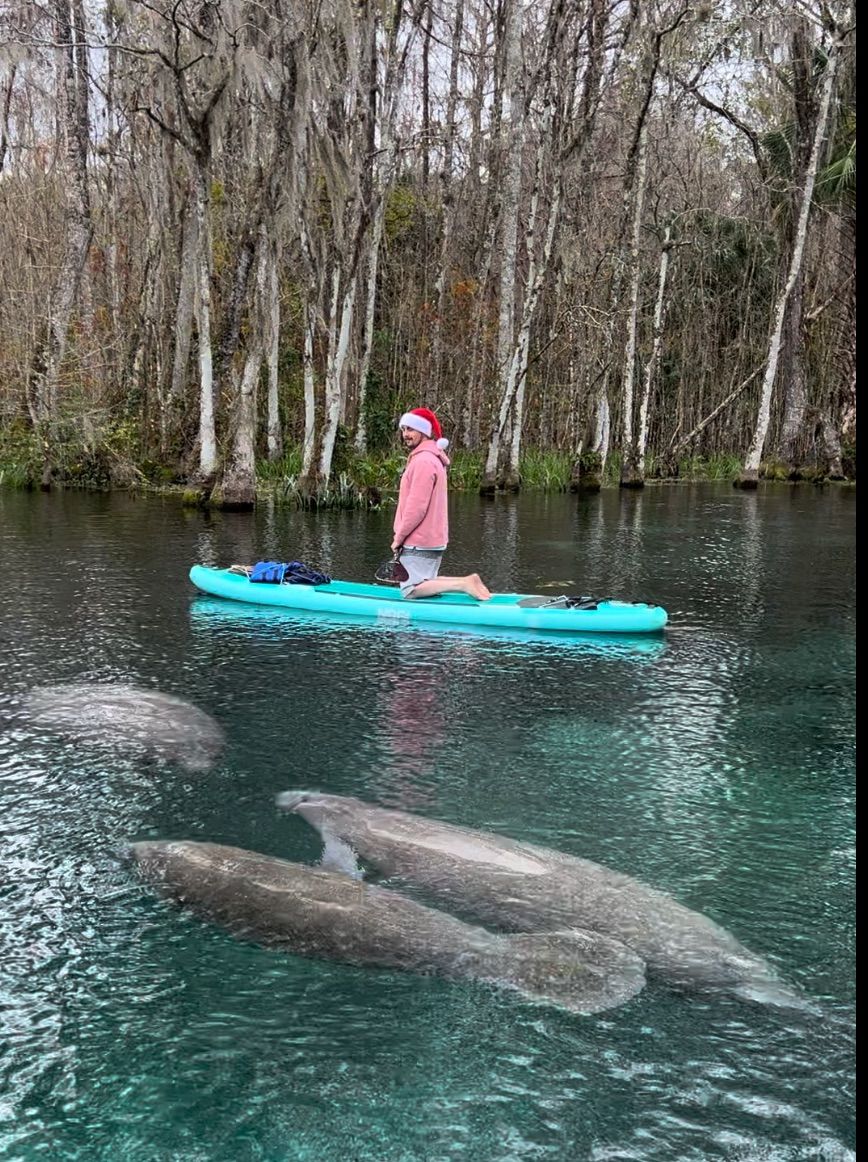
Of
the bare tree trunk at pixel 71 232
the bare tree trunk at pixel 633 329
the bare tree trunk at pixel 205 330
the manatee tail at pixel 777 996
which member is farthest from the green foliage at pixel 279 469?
the manatee tail at pixel 777 996

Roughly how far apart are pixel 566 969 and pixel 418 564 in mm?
6731

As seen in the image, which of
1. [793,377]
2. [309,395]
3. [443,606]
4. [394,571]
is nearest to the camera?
[443,606]

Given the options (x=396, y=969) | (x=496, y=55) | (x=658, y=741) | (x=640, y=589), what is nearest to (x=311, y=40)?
(x=496, y=55)

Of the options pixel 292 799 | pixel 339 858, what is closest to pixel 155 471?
pixel 292 799

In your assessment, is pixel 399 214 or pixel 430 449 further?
pixel 399 214

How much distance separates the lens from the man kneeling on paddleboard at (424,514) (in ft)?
33.2

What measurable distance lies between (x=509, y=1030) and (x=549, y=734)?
132 inches

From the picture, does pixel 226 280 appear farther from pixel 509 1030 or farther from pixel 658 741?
pixel 509 1030

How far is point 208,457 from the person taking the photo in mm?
20453

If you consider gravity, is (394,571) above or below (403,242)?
below

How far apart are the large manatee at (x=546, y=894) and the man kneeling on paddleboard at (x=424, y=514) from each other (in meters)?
5.09

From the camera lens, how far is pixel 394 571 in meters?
11.1

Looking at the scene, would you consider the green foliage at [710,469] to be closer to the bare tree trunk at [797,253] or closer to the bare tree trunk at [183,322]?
the bare tree trunk at [797,253]

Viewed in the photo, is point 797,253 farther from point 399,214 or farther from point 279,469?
point 279,469
